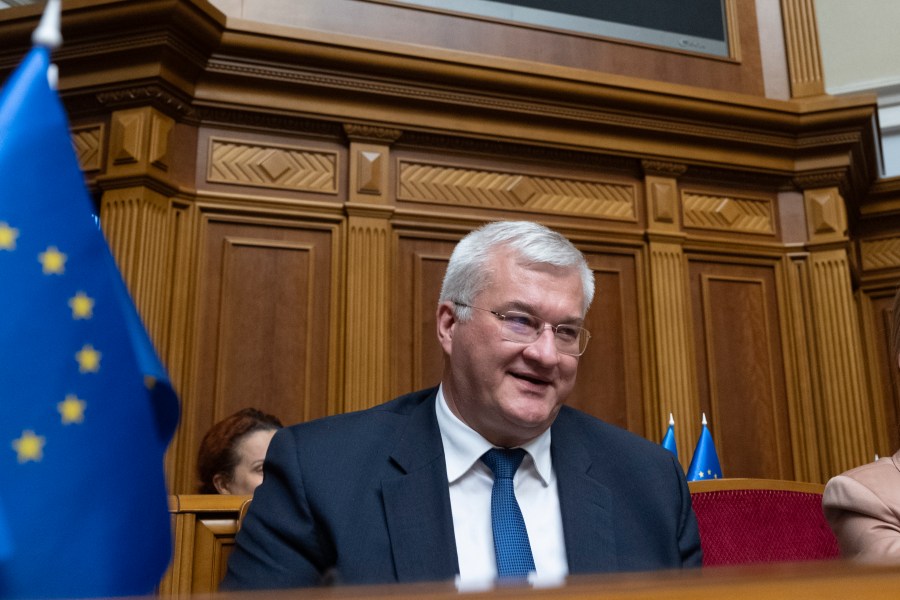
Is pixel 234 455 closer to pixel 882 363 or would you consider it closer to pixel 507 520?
pixel 507 520

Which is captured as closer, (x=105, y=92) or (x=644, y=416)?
(x=105, y=92)

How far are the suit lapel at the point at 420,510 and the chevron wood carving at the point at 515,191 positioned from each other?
2.73 metres

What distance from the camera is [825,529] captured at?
2.13m

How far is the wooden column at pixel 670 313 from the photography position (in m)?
4.48

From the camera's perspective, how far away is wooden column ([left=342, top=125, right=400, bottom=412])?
13.3 ft

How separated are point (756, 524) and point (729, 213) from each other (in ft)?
10.7

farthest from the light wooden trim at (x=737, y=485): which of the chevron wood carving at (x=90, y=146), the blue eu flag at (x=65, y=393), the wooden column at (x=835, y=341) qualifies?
the chevron wood carving at (x=90, y=146)

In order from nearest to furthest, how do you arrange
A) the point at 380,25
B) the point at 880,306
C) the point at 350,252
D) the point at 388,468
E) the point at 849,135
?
the point at 388,468, the point at 350,252, the point at 380,25, the point at 849,135, the point at 880,306

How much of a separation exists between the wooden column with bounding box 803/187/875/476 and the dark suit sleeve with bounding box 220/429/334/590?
12.5 feet

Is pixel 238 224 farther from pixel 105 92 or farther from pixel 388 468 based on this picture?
pixel 388 468

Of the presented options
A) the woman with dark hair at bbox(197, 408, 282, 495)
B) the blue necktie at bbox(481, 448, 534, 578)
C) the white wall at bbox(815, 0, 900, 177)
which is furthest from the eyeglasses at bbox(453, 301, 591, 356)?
the white wall at bbox(815, 0, 900, 177)

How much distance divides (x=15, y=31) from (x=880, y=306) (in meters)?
5.59

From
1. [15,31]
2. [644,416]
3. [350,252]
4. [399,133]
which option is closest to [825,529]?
[644,416]

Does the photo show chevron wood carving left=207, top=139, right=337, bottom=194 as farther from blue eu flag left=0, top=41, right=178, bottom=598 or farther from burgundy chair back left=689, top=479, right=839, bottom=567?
blue eu flag left=0, top=41, right=178, bottom=598
